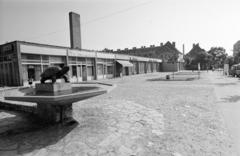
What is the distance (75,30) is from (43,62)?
34.9 ft

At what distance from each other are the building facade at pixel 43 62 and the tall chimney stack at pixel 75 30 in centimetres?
482

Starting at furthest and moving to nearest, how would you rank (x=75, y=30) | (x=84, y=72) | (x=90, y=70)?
(x=75, y=30), (x=90, y=70), (x=84, y=72)

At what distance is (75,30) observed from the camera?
74.8 feet

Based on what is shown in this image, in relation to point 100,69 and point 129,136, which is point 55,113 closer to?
point 129,136

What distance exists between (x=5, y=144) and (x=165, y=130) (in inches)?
146

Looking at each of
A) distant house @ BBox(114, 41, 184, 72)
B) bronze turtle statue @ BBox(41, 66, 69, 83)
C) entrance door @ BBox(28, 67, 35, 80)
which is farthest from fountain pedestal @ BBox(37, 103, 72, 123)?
distant house @ BBox(114, 41, 184, 72)

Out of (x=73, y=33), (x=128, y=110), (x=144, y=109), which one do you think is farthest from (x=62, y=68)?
(x=73, y=33)

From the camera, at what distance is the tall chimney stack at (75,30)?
22.2m

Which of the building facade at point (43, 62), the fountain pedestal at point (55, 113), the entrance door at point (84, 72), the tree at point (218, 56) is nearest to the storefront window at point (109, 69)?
the building facade at point (43, 62)

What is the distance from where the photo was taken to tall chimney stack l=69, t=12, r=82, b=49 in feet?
72.9

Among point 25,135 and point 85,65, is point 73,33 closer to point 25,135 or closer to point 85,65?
point 85,65

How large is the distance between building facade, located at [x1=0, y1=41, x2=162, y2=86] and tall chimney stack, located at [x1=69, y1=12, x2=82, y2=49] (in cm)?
482

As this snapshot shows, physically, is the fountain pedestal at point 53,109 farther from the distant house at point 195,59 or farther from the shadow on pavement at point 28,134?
the distant house at point 195,59

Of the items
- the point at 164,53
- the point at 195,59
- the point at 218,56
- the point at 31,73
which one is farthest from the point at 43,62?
the point at 218,56
